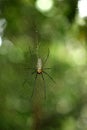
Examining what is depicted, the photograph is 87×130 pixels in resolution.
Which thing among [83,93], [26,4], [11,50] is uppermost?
[26,4]

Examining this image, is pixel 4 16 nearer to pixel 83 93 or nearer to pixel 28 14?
pixel 28 14

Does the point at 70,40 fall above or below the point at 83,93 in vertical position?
above

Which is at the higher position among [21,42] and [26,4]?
[26,4]

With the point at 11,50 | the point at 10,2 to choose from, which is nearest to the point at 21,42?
the point at 11,50

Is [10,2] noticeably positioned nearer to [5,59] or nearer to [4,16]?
[4,16]

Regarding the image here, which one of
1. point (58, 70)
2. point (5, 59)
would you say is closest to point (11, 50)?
point (5, 59)
